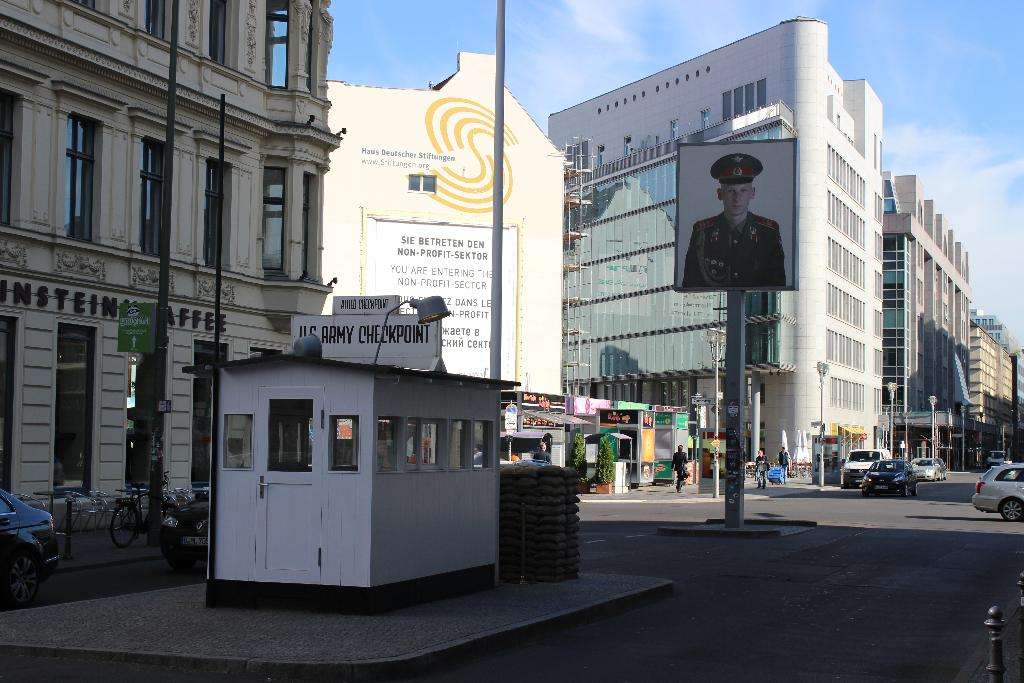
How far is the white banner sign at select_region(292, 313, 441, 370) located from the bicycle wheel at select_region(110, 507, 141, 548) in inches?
426

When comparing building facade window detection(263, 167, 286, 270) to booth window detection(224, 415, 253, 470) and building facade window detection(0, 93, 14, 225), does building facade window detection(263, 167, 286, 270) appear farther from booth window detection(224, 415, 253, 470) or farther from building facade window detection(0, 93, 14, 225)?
booth window detection(224, 415, 253, 470)

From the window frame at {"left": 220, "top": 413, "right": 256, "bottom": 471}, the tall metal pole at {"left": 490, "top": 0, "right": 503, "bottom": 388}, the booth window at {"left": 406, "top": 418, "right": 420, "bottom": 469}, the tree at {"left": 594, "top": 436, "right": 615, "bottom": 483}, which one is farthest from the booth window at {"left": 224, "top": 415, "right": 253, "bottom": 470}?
the tree at {"left": 594, "top": 436, "right": 615, "bottom": 483}

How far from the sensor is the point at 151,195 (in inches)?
1225

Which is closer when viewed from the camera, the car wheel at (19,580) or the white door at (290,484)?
the white door at (290,484)

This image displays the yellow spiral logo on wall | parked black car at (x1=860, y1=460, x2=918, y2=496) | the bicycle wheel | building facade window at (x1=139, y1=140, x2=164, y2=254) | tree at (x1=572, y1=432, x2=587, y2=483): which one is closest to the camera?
the bicycle wheel

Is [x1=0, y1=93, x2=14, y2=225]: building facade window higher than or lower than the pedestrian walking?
higher

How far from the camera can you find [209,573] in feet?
43.8

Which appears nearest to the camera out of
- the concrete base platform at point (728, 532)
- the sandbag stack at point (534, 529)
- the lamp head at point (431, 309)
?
the lamp head at point (431, 309)

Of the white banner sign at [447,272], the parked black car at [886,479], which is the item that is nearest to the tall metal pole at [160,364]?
the white banner sign at [447,272]

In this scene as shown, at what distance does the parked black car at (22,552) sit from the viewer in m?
14.5

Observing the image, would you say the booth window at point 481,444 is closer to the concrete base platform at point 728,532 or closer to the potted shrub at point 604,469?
the concrete base platform at point 728,532

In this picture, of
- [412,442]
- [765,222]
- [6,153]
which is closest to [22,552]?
[412,442]

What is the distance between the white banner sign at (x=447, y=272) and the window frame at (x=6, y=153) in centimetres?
3264

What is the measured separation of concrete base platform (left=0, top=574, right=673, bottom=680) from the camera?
34.0 ft
